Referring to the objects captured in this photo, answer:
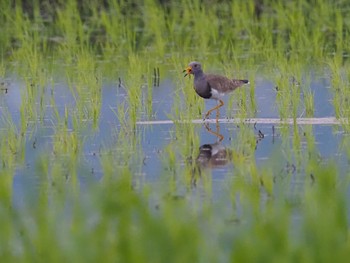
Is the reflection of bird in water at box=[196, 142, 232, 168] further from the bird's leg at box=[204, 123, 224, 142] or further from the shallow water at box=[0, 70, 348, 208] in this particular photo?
the bird's leg at box=[204, 123, 224, 142]

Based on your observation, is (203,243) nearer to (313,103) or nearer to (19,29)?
(313,103)

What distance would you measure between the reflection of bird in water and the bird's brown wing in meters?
1.29

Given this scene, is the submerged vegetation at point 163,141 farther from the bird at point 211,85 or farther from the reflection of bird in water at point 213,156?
the bird at point 211,85

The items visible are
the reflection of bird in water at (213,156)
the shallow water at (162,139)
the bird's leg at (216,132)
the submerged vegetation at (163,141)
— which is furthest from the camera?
the bird's leg at (216,132)

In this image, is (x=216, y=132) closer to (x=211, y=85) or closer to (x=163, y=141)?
(x=163, y=141)

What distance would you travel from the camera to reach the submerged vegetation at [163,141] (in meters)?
4.53

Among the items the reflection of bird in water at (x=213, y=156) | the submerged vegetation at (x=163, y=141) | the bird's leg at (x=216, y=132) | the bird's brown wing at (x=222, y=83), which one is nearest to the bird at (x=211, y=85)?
the bird's brown wing at (x=222, y=83)

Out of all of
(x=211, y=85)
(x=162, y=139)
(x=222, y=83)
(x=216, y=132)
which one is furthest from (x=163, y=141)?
(x=222, y=83)

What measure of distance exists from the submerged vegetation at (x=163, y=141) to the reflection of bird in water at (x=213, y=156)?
2cm

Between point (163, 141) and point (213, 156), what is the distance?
0.63 metres

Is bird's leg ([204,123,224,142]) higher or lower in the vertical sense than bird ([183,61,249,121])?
lower

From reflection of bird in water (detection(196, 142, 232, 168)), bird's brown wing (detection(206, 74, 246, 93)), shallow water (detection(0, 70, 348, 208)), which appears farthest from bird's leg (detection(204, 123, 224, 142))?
bird's brown wing (detection(206, 74, 246, 93))

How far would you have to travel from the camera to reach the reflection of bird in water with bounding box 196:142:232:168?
25.1 feet

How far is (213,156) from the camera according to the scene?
7.96m
